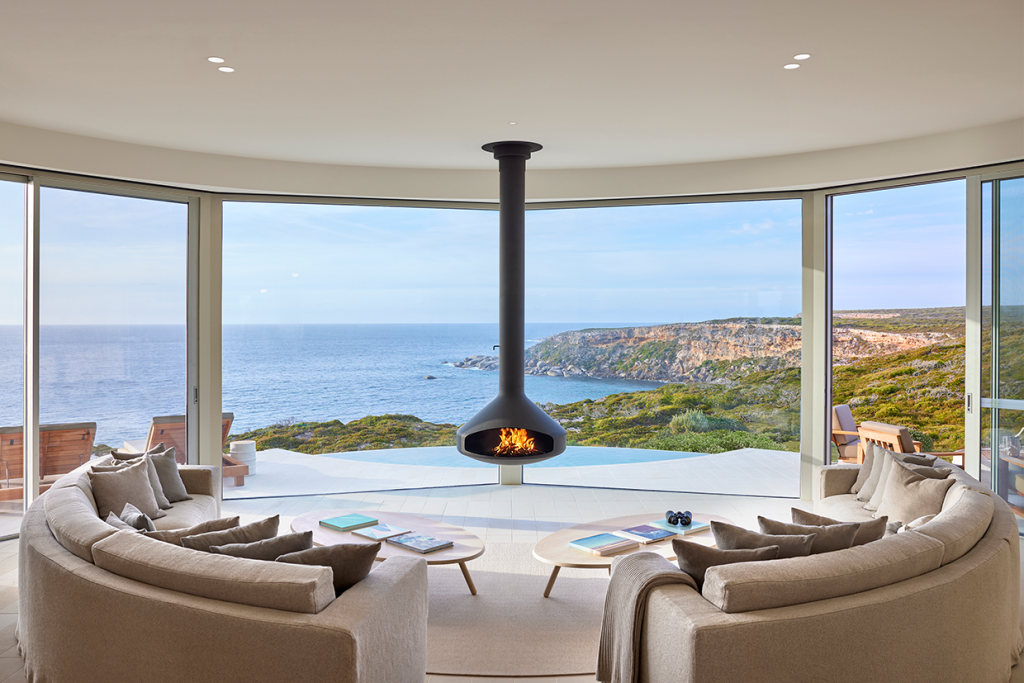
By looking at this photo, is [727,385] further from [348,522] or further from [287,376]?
[287,376]

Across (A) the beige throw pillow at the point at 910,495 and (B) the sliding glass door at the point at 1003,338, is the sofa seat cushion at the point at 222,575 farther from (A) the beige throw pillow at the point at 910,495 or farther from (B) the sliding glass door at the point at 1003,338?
(B) the sliding glass door at the point at 1003,338

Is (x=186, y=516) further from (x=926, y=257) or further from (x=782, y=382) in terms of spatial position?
(x=926, y=257)

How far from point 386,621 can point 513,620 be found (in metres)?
1.49

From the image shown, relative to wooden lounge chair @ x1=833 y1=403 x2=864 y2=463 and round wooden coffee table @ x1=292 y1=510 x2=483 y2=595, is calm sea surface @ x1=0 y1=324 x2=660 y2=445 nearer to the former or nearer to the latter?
wooden lounge chair @ x1=833 y1=403 x2=864 y2=463

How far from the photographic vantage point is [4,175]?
5590 mm

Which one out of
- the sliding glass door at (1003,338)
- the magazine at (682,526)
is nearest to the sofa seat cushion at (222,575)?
the magazine at (682,526)

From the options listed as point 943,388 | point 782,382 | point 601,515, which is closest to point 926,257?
point 943,388

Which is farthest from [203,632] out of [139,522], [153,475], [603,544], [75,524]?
[153,475]

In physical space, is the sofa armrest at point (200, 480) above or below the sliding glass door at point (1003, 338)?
below

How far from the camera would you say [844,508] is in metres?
4.87

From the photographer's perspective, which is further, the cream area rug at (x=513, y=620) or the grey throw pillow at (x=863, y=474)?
the grey throw pillow at (x=863, y=474)

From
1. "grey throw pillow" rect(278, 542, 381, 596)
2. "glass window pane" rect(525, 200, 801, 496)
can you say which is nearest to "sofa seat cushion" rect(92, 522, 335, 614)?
"grey throw pillow" rect(278, 542, 381, 596)

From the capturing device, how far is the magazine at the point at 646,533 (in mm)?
4285

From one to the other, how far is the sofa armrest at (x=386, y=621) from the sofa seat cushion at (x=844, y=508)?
2851 millimetres
